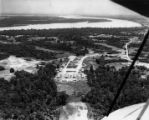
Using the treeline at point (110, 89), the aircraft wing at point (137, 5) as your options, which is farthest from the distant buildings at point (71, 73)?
the aircraft wing at point (137, 5)

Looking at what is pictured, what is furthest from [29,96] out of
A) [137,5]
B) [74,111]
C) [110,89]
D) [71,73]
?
[137,5]

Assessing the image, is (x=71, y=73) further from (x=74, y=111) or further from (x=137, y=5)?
(x=137, y=5)

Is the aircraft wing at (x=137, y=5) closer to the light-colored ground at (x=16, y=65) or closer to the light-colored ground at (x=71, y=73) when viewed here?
the light-colored ground at (x=71, y=73)

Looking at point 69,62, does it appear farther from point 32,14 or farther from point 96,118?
point 32,14

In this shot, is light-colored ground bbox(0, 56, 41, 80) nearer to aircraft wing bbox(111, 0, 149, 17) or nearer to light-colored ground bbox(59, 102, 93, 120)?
light-colored ground bbox(59, 102, 93, 120)

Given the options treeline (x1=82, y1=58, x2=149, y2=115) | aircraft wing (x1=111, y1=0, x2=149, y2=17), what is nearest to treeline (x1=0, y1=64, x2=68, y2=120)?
treeline (x1=82, y1=58, x2=149, y2=115)

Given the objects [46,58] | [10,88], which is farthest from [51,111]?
[46,58]
